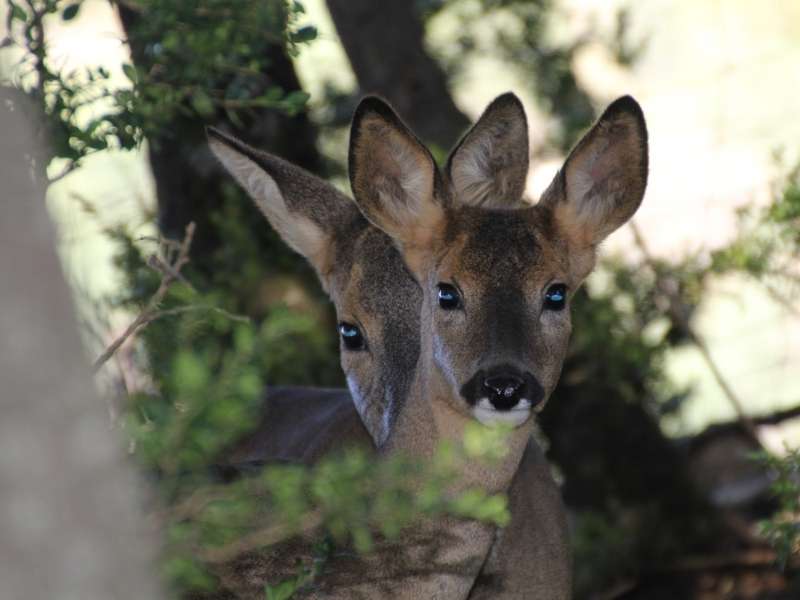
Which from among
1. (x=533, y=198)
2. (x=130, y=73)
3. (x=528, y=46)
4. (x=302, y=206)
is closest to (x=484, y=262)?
(x=130, y=73)

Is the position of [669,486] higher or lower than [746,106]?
lower

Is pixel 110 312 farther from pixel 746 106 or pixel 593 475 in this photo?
pixel 746 106

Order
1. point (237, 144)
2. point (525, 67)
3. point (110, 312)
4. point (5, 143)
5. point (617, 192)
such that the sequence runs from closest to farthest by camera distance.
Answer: point (5, 143) → point (617, 192) → point (237, 144) → point (110, 312) → point (525, 67)

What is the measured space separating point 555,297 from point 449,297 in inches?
13.2

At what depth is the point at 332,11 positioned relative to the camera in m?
8.59

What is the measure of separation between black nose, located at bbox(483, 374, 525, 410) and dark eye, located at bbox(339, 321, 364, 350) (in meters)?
1.37

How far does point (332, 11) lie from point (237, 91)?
2318 millimetres

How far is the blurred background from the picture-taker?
5.89 meters

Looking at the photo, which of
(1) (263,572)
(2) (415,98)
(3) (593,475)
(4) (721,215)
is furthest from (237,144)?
(4) (721,215)

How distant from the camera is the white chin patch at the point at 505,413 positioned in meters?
4.46

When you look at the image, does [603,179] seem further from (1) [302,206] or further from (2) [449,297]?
Result: (1) [302,206]

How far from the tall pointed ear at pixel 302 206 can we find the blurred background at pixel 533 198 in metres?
0.28

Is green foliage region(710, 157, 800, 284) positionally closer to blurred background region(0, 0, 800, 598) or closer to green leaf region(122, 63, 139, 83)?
blurred background region(0, 0, 800, 598)

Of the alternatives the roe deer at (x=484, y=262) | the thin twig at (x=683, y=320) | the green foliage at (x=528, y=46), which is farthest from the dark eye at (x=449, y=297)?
the green foliage at (x=528, y=46)
